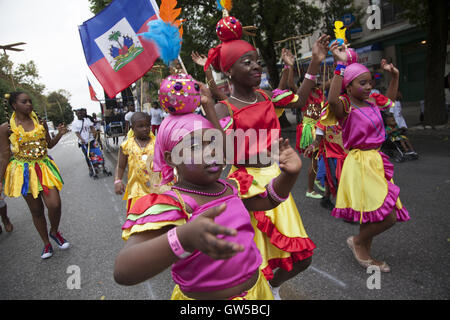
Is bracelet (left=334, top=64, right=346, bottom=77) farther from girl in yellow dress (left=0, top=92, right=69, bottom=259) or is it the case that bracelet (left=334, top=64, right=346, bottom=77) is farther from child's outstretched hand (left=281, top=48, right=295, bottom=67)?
girl in yellow dress (left=0, top=92, right=69, bottom=259)

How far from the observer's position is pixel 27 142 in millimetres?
4234

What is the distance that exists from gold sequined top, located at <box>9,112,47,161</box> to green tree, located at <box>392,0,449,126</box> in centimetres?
1013

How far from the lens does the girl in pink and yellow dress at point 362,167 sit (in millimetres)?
2832

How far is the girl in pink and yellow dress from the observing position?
2832mm

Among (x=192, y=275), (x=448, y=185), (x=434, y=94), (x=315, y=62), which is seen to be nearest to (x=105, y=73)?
(x=315, y=62)

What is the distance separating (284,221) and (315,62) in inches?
51.5

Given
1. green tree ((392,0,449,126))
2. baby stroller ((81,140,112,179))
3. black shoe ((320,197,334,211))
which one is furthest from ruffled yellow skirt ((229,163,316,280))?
green tree ((392,0,449,126))

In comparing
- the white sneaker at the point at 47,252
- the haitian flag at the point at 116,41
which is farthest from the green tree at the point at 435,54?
the white sneaker at the point at 47,252

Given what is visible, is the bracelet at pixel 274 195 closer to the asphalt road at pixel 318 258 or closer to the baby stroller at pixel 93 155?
the asphalt road at pixel 318 258

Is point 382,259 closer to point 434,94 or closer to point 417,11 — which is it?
point 434,94

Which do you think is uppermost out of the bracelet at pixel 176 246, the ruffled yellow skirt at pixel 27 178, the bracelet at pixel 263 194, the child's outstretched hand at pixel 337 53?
the child's outstretched hand at pixel 337 53

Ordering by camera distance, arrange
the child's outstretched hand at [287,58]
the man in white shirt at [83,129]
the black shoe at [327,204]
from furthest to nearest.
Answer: the man in white shirt at [83,129] < the black shoe at [327,204] < the child's outstretched hand at [287,58]

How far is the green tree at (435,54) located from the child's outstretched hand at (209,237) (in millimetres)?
10674
